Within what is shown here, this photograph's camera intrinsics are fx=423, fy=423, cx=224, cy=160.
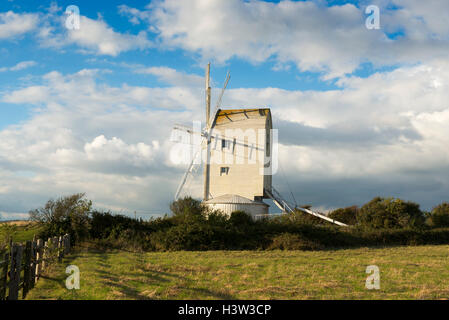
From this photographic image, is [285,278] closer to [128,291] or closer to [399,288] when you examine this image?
[399,288]

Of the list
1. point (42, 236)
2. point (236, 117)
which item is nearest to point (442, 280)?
point (42, 236)

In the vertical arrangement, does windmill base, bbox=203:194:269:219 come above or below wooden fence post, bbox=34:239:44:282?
above

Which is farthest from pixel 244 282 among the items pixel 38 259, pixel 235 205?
pixel 235 205

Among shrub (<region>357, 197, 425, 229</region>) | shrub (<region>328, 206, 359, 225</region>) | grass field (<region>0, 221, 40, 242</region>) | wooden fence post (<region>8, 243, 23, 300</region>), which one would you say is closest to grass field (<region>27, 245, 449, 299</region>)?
wooden fence post (<region>8, 243, 23, 300</region>)

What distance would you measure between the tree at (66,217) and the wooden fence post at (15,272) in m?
16.8

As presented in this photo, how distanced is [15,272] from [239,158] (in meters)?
35.2

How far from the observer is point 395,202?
125 ft

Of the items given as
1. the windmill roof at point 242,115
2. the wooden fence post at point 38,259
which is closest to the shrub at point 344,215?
the windmill roof at point 242,115

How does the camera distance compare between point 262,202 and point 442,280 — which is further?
point 262,202

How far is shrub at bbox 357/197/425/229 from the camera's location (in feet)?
121

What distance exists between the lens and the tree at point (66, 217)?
92.3 feet

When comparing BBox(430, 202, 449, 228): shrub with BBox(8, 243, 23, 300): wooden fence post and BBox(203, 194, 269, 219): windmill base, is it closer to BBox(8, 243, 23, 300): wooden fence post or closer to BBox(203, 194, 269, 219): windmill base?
BBox(203, 194, 269, 219): windmill base

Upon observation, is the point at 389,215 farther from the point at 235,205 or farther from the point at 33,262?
the point at 33,262
